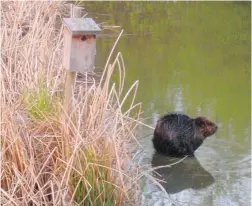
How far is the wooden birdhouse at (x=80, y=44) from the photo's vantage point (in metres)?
3.39

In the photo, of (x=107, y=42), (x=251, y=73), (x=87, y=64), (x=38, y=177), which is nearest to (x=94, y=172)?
(x=38, y=177)

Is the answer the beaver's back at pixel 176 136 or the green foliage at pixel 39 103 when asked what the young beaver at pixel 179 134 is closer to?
the beaver's back at pixel 176 136

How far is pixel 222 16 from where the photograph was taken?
9.26 m

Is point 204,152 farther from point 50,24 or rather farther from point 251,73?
point 251,73

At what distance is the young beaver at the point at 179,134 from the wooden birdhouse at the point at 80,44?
129 cm

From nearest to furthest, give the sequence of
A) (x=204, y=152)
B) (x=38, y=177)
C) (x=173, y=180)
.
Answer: (x=38, y=177) < (x=173, y=180) < (x=204, y=152)

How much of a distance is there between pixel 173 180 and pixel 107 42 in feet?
11.7

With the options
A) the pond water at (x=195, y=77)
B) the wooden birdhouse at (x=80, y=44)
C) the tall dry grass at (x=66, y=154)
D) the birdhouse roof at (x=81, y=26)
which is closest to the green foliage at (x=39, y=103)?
the tall dry grass at (x=66, y=154)

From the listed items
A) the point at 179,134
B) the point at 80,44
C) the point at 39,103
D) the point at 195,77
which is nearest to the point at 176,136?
the point at 179,134

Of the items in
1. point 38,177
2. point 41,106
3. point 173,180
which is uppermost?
point 41,106

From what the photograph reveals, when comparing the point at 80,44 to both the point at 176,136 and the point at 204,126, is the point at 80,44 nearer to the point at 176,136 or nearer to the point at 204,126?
the point at 176,136

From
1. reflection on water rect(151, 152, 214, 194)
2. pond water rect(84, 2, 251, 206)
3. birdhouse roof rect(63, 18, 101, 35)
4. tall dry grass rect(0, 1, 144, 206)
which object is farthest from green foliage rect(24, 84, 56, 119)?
reflection on water rect(151, 152, 214, 194)

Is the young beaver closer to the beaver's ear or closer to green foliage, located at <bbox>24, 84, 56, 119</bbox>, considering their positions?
the beaver's ear

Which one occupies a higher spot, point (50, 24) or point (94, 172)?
point (50, 24)
